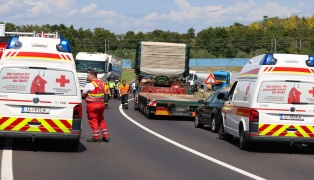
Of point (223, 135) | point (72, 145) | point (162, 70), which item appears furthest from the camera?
point (162, 70)

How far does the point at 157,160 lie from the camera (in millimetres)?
12867

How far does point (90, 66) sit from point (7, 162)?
120 ft

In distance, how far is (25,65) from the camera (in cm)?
1343

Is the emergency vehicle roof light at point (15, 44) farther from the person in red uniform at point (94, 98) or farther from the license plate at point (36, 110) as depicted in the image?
the person in red uniform at point (94, 98)

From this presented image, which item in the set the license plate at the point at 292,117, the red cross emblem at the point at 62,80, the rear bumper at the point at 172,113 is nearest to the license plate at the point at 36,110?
the red cross emblem at the point at 62,80

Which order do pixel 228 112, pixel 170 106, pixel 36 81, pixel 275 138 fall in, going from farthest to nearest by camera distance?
pixel 170 106
pixel 228 112
pixel 275 138
pixel 36 81

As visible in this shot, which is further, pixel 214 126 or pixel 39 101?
pixel 214 126

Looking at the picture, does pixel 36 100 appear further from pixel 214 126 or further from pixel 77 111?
pixel 214 126

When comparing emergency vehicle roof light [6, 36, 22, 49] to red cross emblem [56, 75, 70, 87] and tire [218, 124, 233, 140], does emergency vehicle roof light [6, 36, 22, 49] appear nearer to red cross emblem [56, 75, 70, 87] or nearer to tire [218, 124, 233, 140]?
red cross emblem [56, 75, 70, 87]

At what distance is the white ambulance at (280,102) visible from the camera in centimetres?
1477

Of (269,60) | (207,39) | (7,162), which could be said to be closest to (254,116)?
(269,60)

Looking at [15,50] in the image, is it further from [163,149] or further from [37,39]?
[163,149]

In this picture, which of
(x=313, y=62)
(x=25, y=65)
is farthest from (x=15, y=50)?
(x=313, y=62)

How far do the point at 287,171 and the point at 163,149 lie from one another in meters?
4.02
